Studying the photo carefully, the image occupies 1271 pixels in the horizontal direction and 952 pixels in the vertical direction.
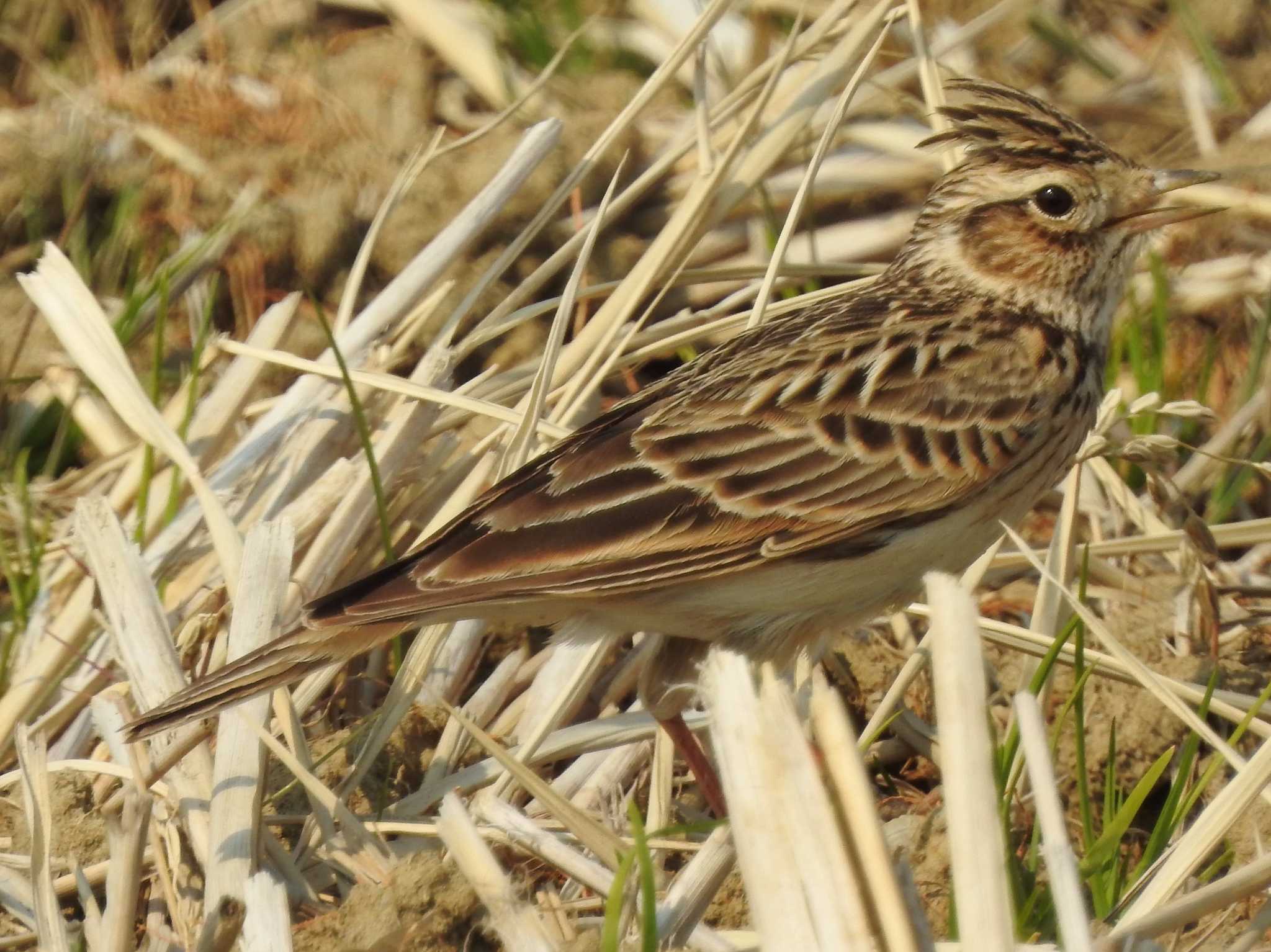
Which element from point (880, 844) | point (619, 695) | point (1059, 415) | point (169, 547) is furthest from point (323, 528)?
point (880, 844)

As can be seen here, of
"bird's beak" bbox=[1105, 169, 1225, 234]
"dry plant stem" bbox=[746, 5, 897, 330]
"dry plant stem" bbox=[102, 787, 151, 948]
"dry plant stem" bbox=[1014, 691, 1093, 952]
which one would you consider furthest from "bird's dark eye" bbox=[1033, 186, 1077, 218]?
"dry plant stem" bbox=[102, 787, 151, 948]

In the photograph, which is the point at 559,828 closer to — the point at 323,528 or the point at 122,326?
the point at 323,528

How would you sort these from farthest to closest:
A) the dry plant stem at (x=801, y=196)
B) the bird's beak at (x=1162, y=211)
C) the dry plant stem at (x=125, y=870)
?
the dry plant stem at (x=801, y=196) → the bird's beak at (x=1162, y=211) → the dry plant stem at (x=125, y=870)

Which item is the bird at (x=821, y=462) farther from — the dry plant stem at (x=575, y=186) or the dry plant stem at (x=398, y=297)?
the dry plant stem at (x=398, y=297)

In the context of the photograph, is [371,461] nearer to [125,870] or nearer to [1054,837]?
[125,870]

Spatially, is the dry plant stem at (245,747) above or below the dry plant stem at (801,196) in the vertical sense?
below

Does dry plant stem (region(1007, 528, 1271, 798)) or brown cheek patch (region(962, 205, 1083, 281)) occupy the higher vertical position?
brown cheek patch (region(962, 205, 1083, 281))

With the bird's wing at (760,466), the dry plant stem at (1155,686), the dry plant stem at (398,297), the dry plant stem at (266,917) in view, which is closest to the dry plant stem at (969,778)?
the dry plant stem at (1155,686)

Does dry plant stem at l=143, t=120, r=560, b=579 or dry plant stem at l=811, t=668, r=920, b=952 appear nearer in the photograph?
dry plant stem at l=811, t=668, r=920, b=952

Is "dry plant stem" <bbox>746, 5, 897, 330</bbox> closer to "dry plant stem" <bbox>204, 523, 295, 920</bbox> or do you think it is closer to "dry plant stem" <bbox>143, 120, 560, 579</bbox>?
"dry plant stem" <bbox>143, 120, 560, 579</bbox>
